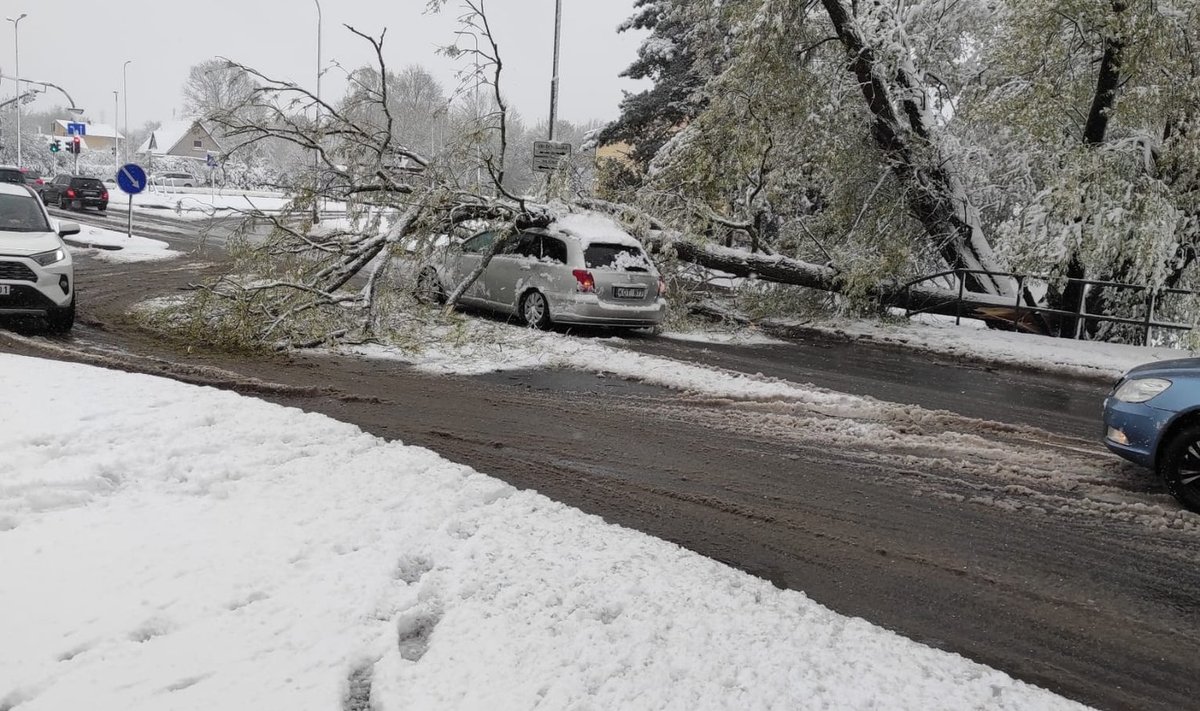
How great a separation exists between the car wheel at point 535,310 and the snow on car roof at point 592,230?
1122mm

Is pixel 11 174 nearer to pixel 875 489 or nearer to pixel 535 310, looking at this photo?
pixel 535 310

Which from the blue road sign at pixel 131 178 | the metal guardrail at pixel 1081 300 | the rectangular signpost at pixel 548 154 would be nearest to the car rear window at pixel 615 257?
the rectangular signpost at pixel 548 154

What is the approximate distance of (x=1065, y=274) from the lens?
14555 mm

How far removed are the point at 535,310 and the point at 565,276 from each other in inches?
32.2

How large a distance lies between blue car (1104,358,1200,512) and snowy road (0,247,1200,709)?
22 cm

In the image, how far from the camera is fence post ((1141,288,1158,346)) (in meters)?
13.7

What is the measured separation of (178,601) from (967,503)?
4902 mm

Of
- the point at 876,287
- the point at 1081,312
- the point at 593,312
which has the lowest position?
the point at 593,312

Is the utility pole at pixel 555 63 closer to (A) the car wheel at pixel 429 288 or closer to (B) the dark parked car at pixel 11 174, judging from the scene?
(A) the car wheel at pixel 429 288

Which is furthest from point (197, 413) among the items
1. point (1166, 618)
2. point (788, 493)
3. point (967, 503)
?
point (1166, 618)

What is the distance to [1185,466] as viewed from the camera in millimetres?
5828

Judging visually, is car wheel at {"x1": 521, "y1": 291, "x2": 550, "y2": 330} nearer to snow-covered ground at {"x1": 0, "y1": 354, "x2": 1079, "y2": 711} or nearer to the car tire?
snow-covered ground at {"x1": 0, "y1": 354, "x2": 1079, "y2": 711}

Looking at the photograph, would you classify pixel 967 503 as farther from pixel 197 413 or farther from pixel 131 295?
pixel 131 295

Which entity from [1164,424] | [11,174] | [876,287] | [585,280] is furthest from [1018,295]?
[11,174]
